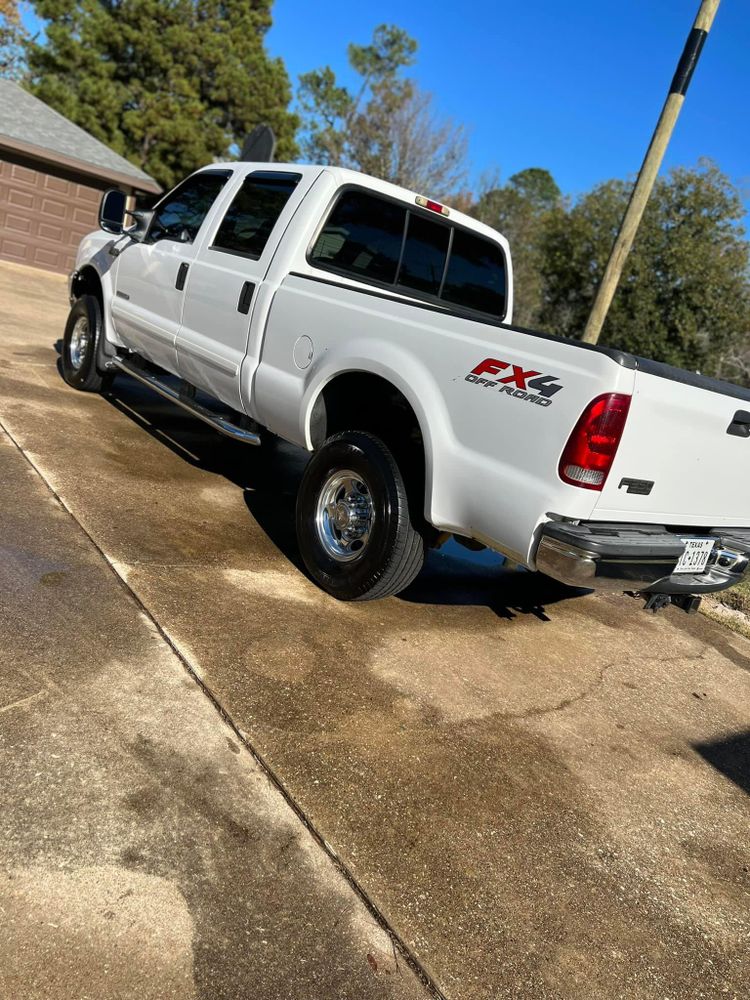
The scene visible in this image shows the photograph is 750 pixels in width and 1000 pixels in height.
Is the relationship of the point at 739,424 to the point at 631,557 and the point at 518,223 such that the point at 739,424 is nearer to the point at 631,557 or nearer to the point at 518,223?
the point at 631,557

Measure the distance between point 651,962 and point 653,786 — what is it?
1.03 m

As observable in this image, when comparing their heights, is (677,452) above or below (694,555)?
above

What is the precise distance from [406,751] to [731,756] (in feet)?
5.70

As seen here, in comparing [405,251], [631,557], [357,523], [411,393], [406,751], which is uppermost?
[405,251]

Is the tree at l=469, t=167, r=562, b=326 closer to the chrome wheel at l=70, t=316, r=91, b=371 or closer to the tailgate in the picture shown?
the chrome wheel at l=70, t=316, r=91, b=371

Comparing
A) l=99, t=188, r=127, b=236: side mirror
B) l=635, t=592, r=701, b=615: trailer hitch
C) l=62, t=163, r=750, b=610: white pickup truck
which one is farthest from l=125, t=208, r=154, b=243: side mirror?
l=635, t=592, r=701, b=615: trailer hitch

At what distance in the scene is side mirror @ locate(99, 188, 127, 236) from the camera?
6422mm

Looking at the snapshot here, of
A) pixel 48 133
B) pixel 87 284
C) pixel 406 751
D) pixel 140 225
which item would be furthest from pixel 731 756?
pixel 48 133

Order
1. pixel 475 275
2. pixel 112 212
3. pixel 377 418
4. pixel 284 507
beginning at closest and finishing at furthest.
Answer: pixel 377 418, pixel 475 275, pixel 284 507, pixel 112 212

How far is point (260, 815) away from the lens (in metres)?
2.55

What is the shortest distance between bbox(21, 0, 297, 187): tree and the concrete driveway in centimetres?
2282

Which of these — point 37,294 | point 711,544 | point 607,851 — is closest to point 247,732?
point 607,851

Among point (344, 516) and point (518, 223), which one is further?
point (518, 223)

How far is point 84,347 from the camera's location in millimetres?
7008
